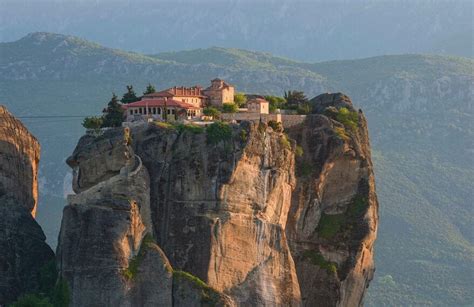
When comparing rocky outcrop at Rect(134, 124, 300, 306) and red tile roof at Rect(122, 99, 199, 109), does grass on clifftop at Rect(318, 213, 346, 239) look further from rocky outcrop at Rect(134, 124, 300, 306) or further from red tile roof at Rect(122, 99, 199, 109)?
red tile roof at Rect(122, 99, 199, 109)

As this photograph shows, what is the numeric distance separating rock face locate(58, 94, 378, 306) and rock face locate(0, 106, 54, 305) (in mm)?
5692

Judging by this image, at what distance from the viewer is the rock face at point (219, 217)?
325 feet

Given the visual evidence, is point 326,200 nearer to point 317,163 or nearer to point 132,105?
point 317,163

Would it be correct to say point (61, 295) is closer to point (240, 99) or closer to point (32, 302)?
point (32, 302)

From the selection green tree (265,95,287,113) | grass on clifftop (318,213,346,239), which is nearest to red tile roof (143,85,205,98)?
green tree (265,95,287,113)

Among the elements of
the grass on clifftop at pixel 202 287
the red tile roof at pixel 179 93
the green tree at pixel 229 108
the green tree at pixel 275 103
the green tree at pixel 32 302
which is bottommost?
the green tree at pixel 32 302

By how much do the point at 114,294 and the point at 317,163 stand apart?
19.5 m

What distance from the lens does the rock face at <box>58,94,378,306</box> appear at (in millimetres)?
99000

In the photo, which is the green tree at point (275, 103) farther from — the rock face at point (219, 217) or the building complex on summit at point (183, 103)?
the rock face at point (219, 217)

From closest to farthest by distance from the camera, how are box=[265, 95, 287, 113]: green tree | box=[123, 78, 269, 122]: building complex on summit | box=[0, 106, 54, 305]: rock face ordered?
1. box=[0, 106, 54, 305]: rock face
2. box=[123, 78, 269, 122]: building complex on summit
3. box=[265, 95, 287, 113]: green tree

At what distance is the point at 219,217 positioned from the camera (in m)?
102

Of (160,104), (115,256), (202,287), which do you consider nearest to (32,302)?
(115,256)

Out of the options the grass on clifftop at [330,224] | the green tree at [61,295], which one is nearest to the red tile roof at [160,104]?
the grass on clifftop at [330,224]

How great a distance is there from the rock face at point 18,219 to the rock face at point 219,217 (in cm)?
569
